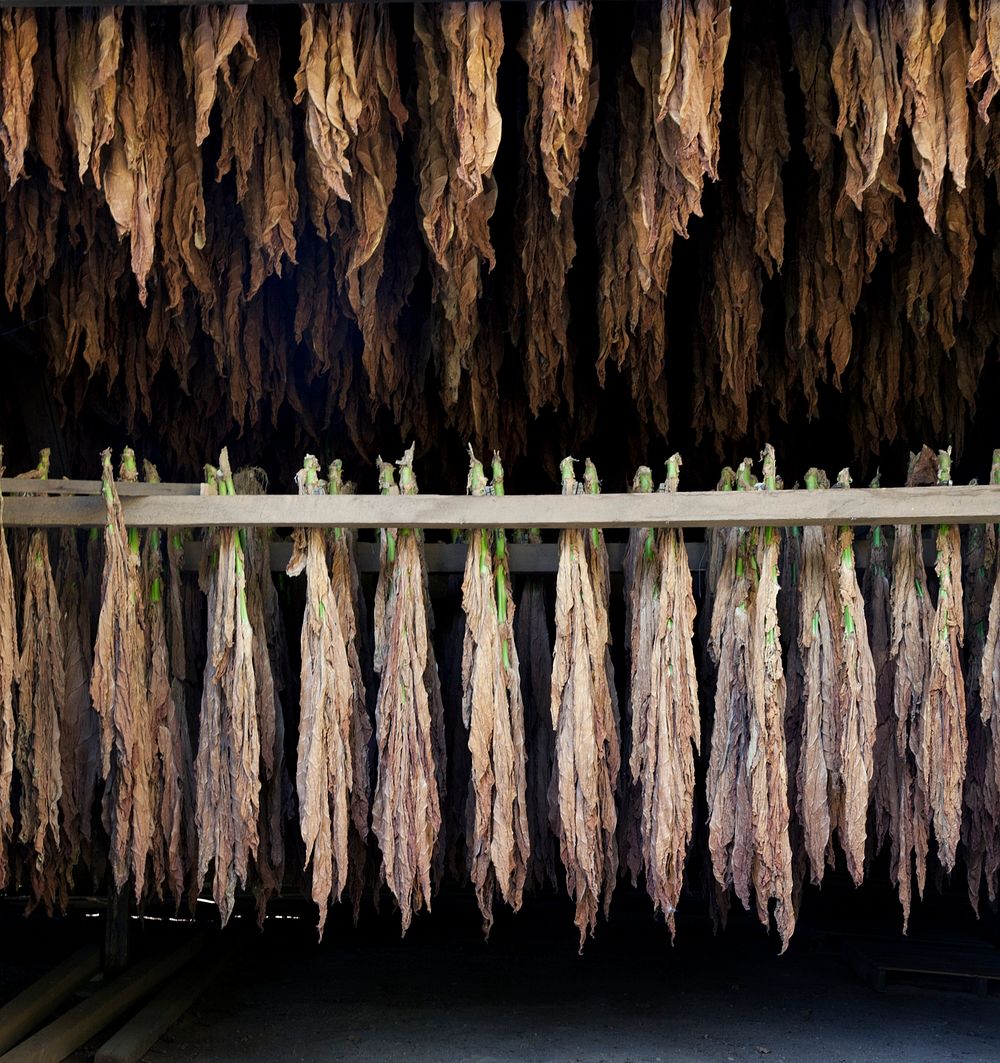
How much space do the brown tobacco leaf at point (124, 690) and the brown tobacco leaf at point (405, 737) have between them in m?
0.62

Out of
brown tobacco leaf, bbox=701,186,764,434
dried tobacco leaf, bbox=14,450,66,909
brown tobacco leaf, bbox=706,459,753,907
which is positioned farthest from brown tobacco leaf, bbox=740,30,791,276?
dried tobacco leaf, bbox=14,450,66,909

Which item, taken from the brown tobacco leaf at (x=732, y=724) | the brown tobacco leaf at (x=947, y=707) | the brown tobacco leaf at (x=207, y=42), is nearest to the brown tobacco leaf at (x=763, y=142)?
the brown tobacco leaf at (x=732, y=724)

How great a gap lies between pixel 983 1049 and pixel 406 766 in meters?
2.79

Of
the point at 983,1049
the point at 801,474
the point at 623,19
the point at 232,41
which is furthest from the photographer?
the point at 801,474

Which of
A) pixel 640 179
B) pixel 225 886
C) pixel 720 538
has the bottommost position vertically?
pixel 225 886

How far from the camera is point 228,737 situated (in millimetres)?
2816

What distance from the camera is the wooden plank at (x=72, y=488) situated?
→ 2680mm

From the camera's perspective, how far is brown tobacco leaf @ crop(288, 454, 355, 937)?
2.72m

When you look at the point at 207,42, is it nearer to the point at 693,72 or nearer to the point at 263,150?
the point at 263,150

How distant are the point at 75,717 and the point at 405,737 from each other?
40.7 inches

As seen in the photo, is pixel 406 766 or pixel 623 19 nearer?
pixel 623 19

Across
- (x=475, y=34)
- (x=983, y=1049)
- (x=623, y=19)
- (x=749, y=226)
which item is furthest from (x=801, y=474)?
(x=475, y=34)

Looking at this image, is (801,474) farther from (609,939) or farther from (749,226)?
(609,939)

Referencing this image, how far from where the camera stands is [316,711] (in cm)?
273
